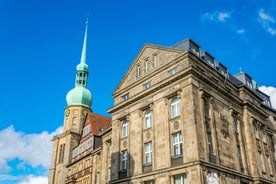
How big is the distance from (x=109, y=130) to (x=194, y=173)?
19.4 meters

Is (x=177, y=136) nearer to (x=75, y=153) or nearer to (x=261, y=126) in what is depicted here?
(x=261, y=126)

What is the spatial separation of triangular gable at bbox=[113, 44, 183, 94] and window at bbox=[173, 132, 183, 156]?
8950 mm

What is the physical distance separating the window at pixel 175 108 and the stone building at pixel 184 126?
0.03 feet

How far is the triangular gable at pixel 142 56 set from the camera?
32.5 metres

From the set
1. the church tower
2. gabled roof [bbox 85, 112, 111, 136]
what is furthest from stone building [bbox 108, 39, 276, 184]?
the church tower

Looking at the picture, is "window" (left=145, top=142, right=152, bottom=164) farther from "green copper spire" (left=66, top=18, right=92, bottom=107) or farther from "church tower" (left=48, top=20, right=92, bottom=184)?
"green copper spire" (left=66, top=18, right=92, bottom=107)

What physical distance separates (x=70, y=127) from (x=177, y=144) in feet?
163

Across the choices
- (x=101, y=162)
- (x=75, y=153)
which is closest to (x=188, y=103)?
(x=101, y=162)

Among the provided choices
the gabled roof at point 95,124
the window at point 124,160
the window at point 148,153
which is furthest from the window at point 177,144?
the gabled roof at point 95,124

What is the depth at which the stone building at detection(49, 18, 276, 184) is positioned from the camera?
26.1 metres

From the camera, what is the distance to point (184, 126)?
87.5 ft

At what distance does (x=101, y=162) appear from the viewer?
43219mm

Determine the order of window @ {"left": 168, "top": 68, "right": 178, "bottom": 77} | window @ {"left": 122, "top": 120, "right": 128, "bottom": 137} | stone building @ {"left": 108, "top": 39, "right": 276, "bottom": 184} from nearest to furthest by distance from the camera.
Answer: stone building @ {"left": 108, "top": 39, "right": 276, "bottom": 184}
window @ {"left": 168, "top": 68, "right": 178, "bottom": 77}
window @ {"left": 122, "top": 120, "right": 128, "bottom": 137}

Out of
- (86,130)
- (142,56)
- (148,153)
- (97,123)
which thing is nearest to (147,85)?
(142,56)
